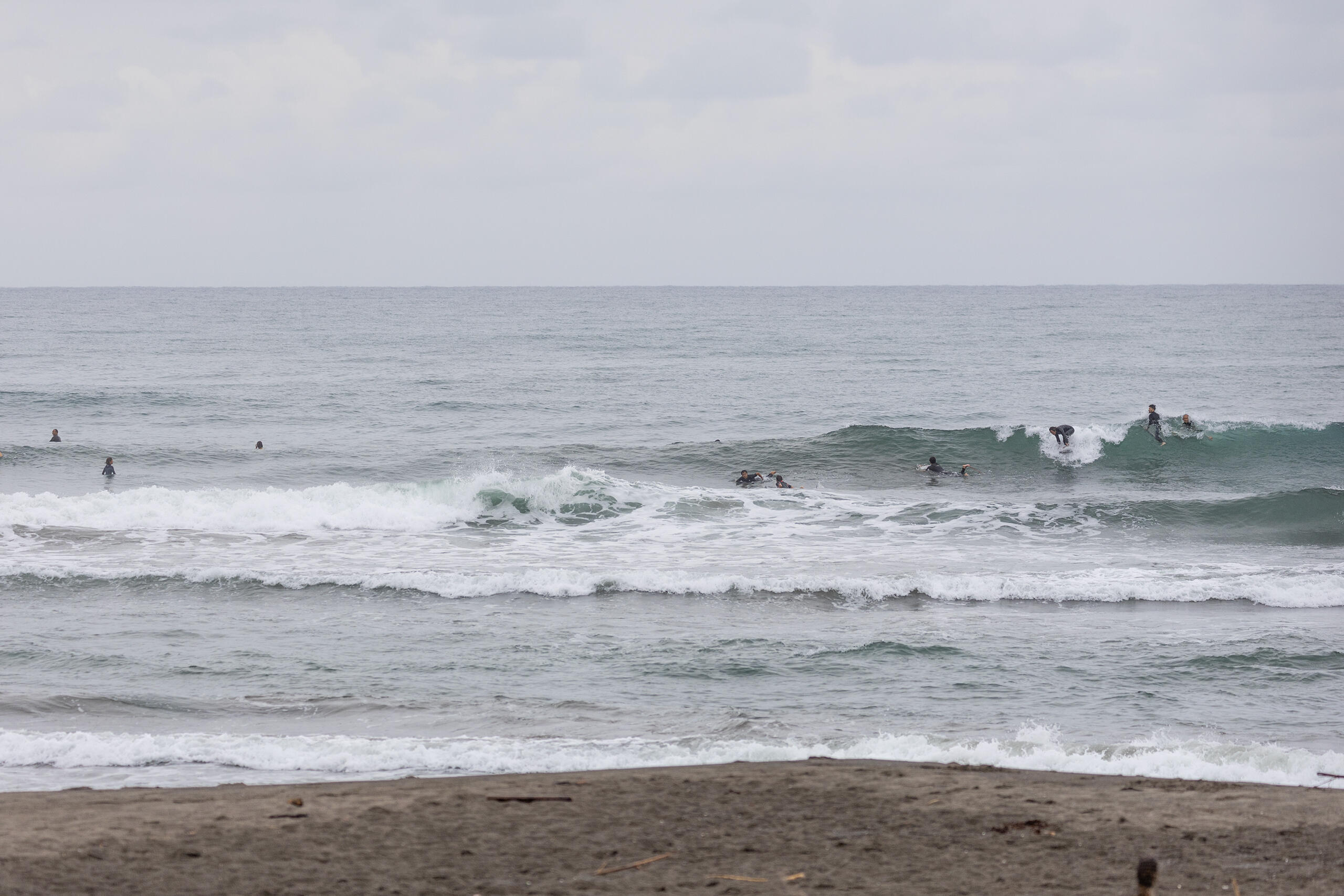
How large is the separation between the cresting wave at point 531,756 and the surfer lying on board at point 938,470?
19158mm

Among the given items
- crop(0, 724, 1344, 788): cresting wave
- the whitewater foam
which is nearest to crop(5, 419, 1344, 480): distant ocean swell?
the whitewater foam

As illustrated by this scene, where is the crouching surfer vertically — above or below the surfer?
below

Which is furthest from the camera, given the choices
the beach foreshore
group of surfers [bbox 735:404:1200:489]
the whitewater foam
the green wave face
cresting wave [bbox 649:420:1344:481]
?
cresting wave [bbox 649:420:1344:481]

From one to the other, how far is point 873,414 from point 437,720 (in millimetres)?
30809

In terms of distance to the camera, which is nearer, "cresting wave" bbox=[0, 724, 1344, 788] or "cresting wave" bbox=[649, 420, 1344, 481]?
"cresting wave" bbox=[0, 724, 1344, 788]

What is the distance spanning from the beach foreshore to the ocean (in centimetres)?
102

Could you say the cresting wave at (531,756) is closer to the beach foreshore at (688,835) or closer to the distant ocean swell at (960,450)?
the beach foreshore at (688,835)

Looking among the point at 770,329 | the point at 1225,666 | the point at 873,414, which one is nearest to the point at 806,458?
the point at 873,414

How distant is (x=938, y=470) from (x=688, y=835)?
23.1m

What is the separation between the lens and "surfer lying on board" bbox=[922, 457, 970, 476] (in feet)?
98.8

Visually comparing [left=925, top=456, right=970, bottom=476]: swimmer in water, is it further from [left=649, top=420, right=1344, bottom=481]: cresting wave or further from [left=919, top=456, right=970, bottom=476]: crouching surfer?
[left=649, top=420, right=1344, bottom=481]: cresting wave

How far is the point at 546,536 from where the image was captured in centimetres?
2320

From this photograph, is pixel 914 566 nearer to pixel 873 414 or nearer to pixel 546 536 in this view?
pixel 546 536

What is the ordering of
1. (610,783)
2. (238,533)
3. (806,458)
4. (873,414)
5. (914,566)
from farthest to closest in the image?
(873,414) → (806,458) → (238,533) → (914,566) → (610,783)
